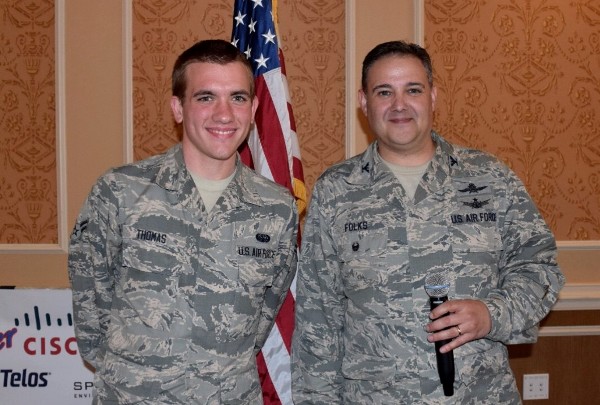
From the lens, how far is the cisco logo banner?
9.17 ft

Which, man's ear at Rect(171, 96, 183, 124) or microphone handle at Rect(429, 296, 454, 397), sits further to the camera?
man's ear at Rect(171, 96, 183, 124)

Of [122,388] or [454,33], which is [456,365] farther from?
[454,33]

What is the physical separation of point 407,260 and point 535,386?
1781mm

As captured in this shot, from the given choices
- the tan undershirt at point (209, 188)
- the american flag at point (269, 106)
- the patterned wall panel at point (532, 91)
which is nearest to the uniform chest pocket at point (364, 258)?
the tan undershirt at point (209, 188)

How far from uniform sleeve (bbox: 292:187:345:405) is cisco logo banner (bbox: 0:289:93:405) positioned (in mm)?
1054

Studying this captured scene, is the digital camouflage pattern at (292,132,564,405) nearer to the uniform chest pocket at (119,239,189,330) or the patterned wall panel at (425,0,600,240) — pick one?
the uniform chest pocket at (119,239,189,330)

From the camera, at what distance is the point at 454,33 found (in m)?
3.43

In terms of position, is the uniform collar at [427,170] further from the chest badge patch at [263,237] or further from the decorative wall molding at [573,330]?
the decorative wall molding at [573,330]

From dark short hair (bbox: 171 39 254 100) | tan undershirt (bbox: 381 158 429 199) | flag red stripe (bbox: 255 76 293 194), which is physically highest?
dark short hair (bbox: 171 39 254 100)

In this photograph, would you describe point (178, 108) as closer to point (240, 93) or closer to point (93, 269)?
point (240, 93)

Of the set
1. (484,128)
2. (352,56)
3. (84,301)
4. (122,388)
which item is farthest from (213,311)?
(484,128)

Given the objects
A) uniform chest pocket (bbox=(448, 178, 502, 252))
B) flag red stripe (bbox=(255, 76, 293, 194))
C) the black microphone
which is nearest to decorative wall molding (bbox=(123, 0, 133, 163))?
flag red stripe (bbox=(255, 76, 293, 194))

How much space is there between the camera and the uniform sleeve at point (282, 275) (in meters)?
2.19

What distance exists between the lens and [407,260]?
6.88 feet
